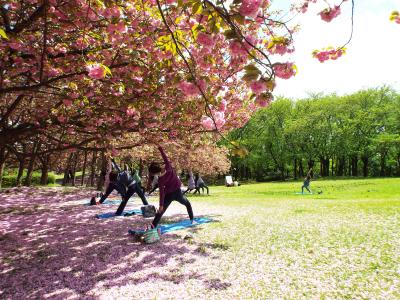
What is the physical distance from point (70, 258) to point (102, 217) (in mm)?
5790

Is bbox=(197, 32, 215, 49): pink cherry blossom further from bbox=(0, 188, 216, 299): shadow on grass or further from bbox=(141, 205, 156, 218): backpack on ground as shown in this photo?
bbox=(141, 205, 156, 218): backpack on ground

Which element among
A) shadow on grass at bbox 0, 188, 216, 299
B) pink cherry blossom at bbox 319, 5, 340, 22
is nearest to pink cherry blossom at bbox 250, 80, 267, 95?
pink cherry blossom at bbox 319, 5, 340, 22

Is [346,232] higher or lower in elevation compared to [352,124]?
lower

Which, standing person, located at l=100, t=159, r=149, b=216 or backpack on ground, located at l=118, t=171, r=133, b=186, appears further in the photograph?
backpack on ground, located at l=118, t=171, r=133, b=186

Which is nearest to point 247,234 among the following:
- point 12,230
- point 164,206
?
point 164,206

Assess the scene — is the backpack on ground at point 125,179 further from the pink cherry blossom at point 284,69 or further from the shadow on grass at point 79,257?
the pink cherry blossom at point 284,69

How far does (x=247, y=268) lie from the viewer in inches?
245

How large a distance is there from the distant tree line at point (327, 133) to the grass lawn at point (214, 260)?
51664 millimetres

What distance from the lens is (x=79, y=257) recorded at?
7.22m

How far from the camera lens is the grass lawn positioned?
5.21 meters

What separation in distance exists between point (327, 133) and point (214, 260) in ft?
196

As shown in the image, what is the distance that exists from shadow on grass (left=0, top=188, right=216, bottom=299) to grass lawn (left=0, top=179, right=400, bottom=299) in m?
0.02

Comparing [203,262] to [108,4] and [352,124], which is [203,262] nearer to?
[108,4]

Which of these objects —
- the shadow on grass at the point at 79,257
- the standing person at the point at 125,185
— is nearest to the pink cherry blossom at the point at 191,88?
the shadow on grass at the point at 79,257
